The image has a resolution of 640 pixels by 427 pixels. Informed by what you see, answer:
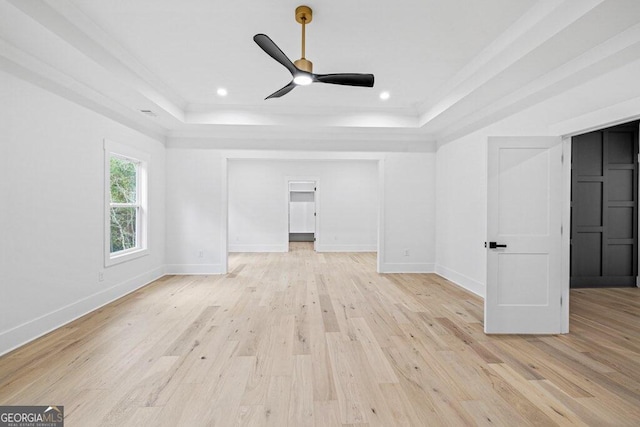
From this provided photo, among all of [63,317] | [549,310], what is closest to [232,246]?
[63,317]

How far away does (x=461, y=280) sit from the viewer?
190 inches

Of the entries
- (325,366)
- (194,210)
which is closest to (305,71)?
(325,366)

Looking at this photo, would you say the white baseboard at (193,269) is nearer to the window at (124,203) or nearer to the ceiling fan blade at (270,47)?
the window at (124,203)

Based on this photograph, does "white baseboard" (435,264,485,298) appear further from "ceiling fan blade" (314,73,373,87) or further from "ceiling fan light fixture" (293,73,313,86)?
"ceiling fan light fixture" (293,73,313,86)

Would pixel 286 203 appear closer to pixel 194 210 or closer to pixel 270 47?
pixel 194 210

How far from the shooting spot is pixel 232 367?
237cm

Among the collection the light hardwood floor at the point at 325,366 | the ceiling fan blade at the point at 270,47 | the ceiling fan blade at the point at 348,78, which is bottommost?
the light hardwood floor at the point at 325,366

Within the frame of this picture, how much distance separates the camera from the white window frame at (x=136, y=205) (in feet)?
12.8

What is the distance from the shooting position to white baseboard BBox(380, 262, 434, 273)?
5.81 m

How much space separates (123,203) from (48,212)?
5.01ft

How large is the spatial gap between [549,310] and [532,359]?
0.78 meters

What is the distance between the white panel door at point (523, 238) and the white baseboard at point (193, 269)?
4410 mm

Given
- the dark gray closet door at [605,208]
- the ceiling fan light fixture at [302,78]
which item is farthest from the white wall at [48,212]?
the dark gray closet door at [605,208]

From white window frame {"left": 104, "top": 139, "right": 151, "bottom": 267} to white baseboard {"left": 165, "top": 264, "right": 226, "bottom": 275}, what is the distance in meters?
0.73
